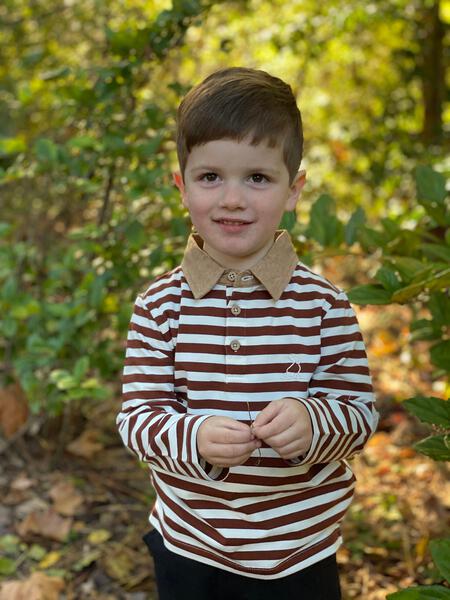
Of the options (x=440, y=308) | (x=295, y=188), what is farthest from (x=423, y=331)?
(x=295, y=188)

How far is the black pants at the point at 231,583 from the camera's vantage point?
1619mm

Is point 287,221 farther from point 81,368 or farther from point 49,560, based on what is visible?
point 49,560

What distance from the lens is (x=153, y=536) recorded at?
174cm

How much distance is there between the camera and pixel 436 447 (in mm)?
1603

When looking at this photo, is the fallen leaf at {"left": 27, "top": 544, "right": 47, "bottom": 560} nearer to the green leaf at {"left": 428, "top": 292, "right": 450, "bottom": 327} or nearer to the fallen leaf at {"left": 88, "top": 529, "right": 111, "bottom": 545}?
the fallen leaf at {"left": 88, "top": 529, "right": 111, "bottom": 545}

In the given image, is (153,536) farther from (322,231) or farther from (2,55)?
(2,55)

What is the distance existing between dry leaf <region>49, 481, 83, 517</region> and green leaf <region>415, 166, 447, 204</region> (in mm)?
1562

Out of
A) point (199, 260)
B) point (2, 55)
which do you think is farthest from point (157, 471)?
point (2, 55)

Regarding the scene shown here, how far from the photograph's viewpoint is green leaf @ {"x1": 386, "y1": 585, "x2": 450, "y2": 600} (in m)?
1.50

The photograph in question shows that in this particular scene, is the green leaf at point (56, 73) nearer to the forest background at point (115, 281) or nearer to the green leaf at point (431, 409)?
the forest background at point (115, 281)

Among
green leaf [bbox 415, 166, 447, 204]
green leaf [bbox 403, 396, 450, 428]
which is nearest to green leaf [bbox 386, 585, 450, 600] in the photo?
green leaf [bbox 403, 396, 450, 428]

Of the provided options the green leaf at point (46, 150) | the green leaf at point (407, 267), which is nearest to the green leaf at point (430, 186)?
the green leaf at point (407, 267)

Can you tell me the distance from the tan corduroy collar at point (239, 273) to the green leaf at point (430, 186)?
2.20 ft

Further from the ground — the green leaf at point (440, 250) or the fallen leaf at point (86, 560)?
the green leaf at point (440, 250)
